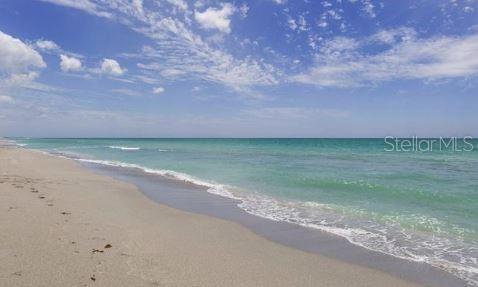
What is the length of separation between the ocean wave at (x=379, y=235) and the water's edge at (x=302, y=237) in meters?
0.27

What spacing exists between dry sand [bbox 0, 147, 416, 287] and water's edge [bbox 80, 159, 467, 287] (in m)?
0.38

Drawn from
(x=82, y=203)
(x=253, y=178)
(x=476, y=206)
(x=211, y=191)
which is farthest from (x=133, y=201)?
(x=476, y=206)

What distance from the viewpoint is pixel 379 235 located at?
8508 mm

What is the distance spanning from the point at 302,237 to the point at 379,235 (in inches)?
74.0

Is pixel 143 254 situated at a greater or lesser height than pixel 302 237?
greater

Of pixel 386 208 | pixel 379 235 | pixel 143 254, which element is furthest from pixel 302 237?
pixel 386 208

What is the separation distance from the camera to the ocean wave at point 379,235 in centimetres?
681

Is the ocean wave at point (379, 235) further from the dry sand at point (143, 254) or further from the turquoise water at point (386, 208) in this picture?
the dry sand at point (143, 254)

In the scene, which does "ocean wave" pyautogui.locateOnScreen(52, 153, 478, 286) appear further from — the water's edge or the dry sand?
the dry sand

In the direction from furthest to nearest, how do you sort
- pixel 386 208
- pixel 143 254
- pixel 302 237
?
pixel 386 208 < pixel 302 237 < pixel 143 254

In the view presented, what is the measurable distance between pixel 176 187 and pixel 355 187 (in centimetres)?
786

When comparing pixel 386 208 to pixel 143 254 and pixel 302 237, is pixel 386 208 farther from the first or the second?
pixel 143 254

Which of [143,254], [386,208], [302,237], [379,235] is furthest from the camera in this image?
[386,208]

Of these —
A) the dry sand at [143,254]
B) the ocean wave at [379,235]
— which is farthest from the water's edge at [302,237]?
the dry sand at [143,254]
